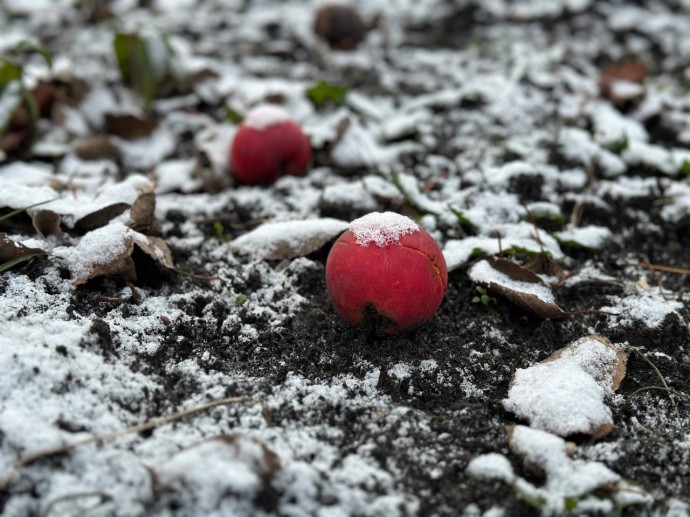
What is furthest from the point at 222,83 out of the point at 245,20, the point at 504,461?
the point at 504,461

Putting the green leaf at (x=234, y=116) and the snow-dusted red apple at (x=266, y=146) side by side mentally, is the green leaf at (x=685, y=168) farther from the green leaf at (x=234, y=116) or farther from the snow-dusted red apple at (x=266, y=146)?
the green leaf at (x=234, y=116)

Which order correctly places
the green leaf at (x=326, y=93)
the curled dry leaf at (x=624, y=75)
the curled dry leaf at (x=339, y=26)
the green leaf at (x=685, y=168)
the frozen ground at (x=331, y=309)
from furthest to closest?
the curled dry leaf at (x=339, y=26) < the curled dry leaf at (x=624, y=75) < the green leaf at (x=326, y=93) < the green leaf at (x=685, y=168) < the frozen ground at (x=331, y=309)

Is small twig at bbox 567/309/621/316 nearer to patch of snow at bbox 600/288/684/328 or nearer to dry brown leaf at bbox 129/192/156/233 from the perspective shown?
patch of snow at bbox 600/288/684/328

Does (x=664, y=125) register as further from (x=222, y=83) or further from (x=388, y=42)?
(x=222, y=83)

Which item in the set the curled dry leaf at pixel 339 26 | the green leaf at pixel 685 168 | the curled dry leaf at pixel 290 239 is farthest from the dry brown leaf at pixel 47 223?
the curled dry leaf at pixel 339 26

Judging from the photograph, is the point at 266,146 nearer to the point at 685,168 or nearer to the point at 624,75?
the point at 685,168

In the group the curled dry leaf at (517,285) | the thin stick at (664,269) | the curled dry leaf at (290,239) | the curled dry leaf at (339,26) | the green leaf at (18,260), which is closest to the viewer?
the green leaf at (18,260)

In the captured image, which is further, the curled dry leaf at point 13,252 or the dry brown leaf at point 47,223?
the dry brown leaf at point 47,223

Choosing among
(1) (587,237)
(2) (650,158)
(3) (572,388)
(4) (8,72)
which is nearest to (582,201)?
(1) (587,237)
